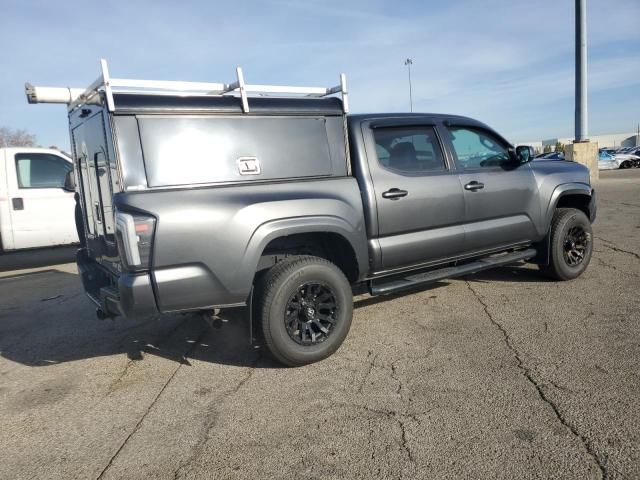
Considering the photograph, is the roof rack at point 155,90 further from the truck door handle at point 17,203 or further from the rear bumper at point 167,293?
the truck door handle at point 17,203

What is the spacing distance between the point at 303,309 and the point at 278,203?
83 centimetres

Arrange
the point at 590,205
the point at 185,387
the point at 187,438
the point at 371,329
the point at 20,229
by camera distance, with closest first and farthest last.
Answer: the point at 187,438 → the point at 185,387 → the point at 371,329 → the point at 590,205 → the point at 20,229

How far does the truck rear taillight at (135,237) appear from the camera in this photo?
120 inches

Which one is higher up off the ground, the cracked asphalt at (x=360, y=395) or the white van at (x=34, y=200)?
the white van at (x=34, y=200)

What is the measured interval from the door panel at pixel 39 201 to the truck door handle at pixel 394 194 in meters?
6.68

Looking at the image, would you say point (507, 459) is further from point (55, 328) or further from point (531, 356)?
point (55, 328)

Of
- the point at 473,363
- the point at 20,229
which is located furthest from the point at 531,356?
the point at 20,229

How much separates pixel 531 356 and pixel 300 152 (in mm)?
2314

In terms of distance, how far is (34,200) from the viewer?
27.5ft

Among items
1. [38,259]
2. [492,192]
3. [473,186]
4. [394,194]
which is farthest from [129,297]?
[38,259]

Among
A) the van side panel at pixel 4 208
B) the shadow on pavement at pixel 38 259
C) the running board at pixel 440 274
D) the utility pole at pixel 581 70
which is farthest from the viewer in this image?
the utility pole at pixel 581 70

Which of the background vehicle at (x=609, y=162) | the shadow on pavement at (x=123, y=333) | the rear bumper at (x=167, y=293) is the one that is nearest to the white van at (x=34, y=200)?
the shadow on pavement at (x=123, y=333)

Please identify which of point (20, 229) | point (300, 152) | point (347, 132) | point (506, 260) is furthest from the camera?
point (20, 229)

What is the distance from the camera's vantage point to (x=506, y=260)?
5043 mm
